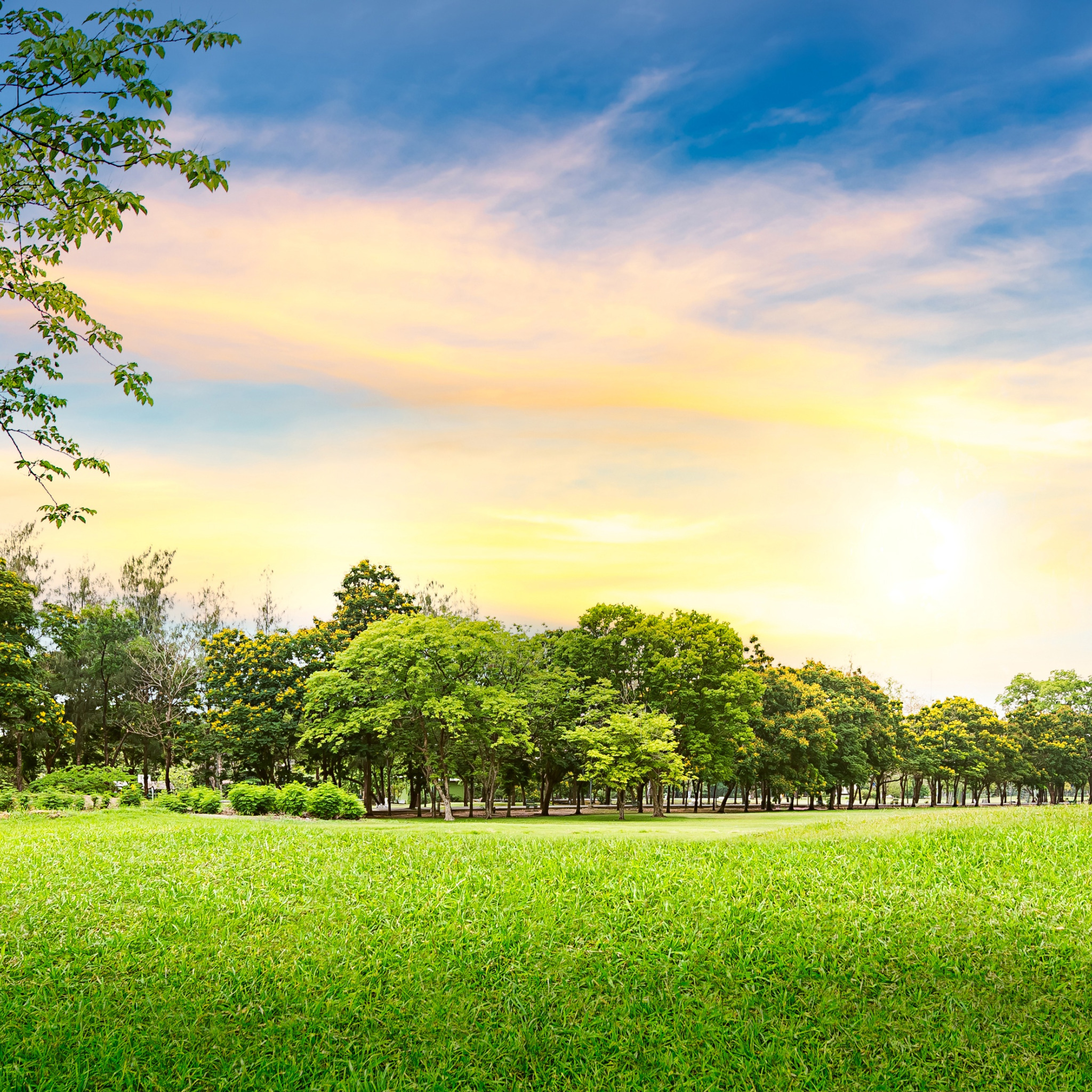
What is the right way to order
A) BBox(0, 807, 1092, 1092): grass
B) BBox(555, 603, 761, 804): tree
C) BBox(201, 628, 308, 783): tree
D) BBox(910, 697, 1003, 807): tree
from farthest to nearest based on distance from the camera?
BBox(910, 697, 1003, 807): tree, BBox(555, 603, 761, 804): tree, BBox(201, 628, 308, 783): tree, BBox(0, 807, 1092, 1092): grass

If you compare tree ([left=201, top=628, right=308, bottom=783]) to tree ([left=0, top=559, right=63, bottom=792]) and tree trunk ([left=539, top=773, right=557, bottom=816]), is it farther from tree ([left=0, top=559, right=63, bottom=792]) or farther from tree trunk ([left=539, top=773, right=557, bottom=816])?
tree trunk ([left=539, top=773, right=557, bottom=816])

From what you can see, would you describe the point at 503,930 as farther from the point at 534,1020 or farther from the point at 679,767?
the point at 679,767

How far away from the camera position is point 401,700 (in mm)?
25484

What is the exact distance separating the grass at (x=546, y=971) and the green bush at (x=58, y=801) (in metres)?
13.1

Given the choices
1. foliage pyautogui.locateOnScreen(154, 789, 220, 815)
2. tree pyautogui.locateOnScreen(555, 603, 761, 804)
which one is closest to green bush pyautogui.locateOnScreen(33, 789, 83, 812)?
foliage pyautogui.locateOnScreen(154, 789, 220, 815)

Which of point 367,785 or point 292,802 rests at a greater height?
point 292,802

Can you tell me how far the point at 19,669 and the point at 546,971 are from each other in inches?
913

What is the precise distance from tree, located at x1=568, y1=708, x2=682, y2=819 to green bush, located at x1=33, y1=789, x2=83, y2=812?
13992 millimetres

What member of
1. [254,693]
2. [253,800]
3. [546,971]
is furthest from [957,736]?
[546,971]

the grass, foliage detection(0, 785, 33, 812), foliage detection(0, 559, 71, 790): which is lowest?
foliage detection(0, 785, 33, 812)

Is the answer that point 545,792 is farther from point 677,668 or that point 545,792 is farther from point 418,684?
point 418,684

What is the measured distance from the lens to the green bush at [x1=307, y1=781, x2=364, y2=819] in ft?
72.6

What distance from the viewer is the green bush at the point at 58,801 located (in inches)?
798

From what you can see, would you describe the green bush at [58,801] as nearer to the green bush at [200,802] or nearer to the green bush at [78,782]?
the green bush at [78,782]
